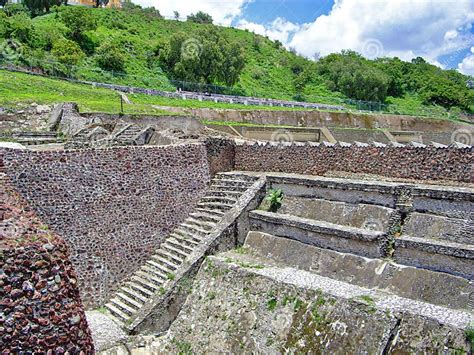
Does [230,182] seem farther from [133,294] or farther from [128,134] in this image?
[128,134]

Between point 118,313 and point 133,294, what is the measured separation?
580 millimetres

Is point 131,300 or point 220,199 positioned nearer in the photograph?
point 131,300

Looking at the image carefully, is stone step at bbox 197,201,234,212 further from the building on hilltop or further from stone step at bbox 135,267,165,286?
the building on hilltop

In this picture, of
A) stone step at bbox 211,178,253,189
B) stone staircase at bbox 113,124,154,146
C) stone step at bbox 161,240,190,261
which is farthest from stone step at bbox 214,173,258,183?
stone staircase at bbox 113,124,154,146

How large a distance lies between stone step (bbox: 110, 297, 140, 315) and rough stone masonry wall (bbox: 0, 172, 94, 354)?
5.37 m

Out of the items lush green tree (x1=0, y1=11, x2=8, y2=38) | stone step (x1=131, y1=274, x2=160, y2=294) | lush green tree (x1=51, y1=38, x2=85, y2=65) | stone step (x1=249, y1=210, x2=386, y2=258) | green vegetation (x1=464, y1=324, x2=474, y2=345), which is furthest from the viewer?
lush green tree (x1=0, y1=11, x2=8, y2=38)

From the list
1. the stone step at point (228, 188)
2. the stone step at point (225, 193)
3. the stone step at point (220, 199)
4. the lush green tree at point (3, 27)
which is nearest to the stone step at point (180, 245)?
the stone step at point (220, 199)

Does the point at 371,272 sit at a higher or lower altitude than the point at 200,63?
lower

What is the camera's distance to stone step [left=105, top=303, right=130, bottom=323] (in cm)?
1070

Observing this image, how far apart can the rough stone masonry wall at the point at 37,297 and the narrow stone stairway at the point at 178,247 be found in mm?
5172

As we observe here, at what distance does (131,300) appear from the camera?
11.2 meters

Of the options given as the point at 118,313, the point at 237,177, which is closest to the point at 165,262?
the point at 118,313

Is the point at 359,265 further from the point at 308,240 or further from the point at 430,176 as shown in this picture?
the point at 430,176

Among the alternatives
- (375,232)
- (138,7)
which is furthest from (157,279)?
(138,7)
